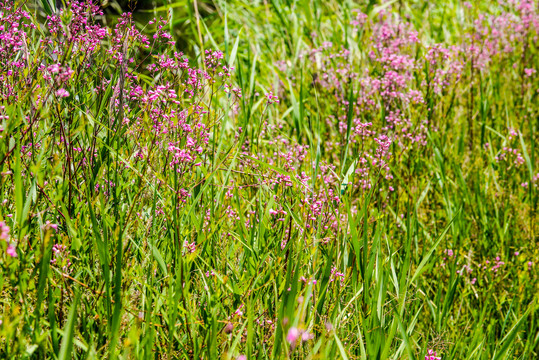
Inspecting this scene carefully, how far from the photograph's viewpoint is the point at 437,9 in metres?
6.64

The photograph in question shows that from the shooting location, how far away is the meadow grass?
57.1 inches

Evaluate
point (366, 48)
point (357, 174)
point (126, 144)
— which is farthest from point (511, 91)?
point (126, 144)

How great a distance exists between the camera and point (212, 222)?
1718 millimetres

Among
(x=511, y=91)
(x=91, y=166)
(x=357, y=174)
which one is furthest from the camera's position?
(x=511, y=91)

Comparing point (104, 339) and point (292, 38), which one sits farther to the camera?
point (292, 38)

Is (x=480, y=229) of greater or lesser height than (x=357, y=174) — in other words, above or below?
below

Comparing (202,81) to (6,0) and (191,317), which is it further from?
(191,317)

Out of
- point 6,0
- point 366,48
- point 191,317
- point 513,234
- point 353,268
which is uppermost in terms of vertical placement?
point 6,0

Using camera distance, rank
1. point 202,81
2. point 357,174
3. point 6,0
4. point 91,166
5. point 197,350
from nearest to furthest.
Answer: point 197,350 < point 91,166 < point 6,0 < point 202,81 < point 357,174

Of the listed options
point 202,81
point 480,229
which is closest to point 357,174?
point 480,229

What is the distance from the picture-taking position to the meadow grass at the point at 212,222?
4.75 feet

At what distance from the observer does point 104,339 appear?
1529mm

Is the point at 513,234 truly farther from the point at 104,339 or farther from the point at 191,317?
the point at 104,339

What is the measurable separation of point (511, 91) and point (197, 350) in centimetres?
351
